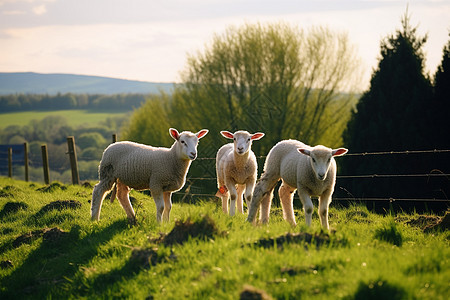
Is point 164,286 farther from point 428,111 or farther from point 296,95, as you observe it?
point 296,95

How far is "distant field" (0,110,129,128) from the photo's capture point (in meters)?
98.1

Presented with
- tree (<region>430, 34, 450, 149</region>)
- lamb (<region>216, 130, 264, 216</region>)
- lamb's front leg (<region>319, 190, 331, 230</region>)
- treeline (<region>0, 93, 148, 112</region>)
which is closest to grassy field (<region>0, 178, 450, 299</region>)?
lamb's front leg (<region>319, 190, 331, 230</region>)

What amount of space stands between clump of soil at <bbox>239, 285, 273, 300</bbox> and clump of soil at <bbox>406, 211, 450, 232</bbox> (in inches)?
172

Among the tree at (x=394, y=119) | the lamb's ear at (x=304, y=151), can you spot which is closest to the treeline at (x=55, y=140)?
the tree at (x=394, y=119)

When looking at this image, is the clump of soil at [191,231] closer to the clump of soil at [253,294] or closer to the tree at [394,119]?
the clump of soil at [253,294]

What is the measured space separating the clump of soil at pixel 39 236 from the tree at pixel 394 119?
12.6 m

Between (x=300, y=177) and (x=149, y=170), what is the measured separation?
2849 mm

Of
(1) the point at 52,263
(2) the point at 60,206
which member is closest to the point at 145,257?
(1) the point at 52,263

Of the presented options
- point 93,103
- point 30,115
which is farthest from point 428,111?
point 93,103

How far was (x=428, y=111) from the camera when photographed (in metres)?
19.0

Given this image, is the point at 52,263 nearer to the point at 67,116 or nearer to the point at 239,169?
the point at 239,169

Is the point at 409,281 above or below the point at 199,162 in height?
above

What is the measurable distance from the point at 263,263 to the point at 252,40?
73.7 feet

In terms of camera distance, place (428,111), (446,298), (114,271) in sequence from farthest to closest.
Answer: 1. (428,111)
2. (114,271)
3. (446,298)
